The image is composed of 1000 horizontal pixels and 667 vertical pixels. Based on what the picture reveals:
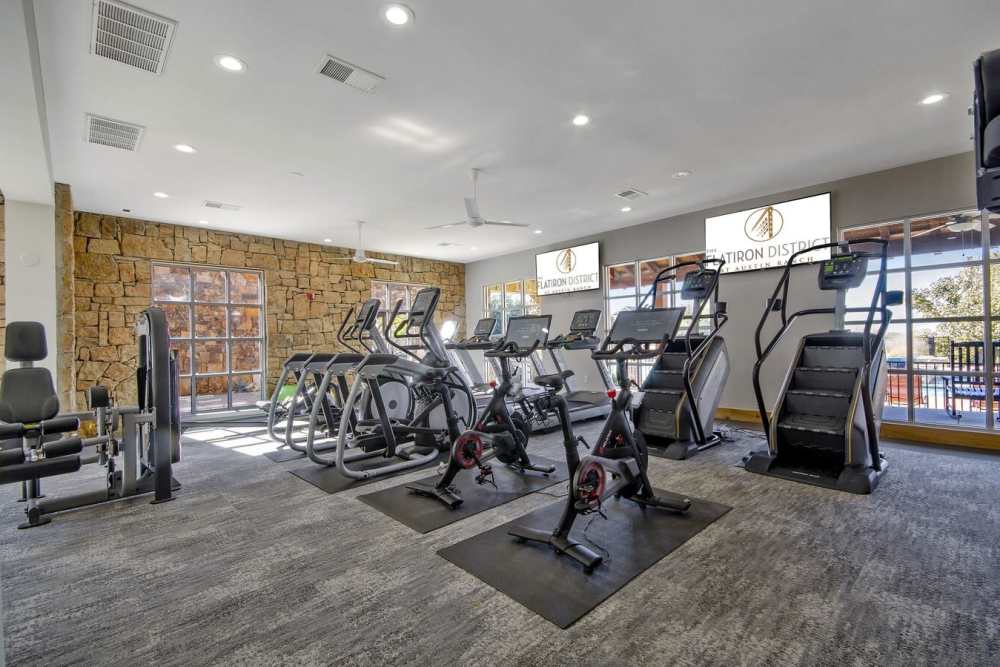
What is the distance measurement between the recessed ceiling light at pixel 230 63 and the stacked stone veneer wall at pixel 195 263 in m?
5.36

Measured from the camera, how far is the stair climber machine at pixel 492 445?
343 cm

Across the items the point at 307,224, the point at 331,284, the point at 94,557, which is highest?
the point at 307,224

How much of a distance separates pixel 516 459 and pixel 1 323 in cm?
661

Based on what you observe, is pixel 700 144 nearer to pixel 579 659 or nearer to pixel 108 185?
pixel 579 659

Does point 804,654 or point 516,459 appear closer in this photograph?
point 804,654

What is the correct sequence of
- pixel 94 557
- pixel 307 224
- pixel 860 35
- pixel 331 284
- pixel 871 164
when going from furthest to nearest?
pixel 331 284, pixel 307 224, pixel 871 164, pixel 860 35, pixel 94 557

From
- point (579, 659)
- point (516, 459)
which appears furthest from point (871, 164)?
point (579, 659)

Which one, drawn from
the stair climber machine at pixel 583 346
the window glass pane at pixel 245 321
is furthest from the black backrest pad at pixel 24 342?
the stair climber machine at pixel 583 346

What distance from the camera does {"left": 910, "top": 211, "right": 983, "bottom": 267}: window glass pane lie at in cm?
507

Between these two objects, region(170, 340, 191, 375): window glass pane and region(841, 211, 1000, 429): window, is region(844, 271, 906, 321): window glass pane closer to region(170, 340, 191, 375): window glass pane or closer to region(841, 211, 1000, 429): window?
region(841, 211, 1000, 429): window

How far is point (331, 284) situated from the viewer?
9.05 m

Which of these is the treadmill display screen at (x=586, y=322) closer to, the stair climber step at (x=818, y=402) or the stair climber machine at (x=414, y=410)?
the stair climber machine at (x=414, y=410)

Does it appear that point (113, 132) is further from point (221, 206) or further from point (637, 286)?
point (637, 286)

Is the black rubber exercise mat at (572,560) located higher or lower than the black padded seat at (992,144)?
lower
